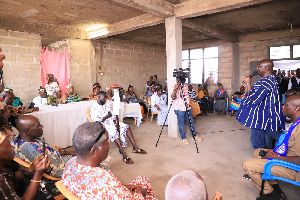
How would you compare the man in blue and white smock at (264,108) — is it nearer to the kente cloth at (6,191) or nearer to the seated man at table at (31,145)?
the seated man at table at (31,145)

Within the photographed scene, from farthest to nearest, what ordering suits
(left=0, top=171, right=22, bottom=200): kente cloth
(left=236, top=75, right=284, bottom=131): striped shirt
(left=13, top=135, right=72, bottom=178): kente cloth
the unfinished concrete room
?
1. the unfinished concrete room
2. (left=236, top=75, right=284, bottom=131): striped shirt
3. (left=13, top=135, right=72, bottom=178): kente cloth
4. (left=0, top=171, right=22, bottom=200): kente cloth

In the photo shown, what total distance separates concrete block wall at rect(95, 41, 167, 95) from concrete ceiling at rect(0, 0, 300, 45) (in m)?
1.06

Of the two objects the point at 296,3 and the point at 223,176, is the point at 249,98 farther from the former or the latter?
the point at 296,3

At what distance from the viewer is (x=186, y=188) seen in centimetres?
101

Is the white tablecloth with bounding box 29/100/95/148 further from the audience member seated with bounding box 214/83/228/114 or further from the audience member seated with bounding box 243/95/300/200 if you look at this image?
the audience member seated with bounding box 214/83/228/114

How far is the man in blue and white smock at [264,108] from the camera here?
9.62 feet

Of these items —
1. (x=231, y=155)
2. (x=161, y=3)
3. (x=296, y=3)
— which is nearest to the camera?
(x=231, y=155)

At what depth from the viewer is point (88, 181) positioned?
126 cm

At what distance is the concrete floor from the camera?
269 centimetres

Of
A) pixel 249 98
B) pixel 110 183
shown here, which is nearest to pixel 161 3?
pixel 249 98

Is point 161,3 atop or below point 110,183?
atop

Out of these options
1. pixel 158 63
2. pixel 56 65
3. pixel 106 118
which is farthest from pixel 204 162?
pixel 158 63

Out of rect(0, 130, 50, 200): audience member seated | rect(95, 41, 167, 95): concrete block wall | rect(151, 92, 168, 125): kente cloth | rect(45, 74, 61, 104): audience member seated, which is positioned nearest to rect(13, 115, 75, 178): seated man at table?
rect(0, 130, 50, 200): audience member seated

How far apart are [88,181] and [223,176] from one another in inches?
92.7
